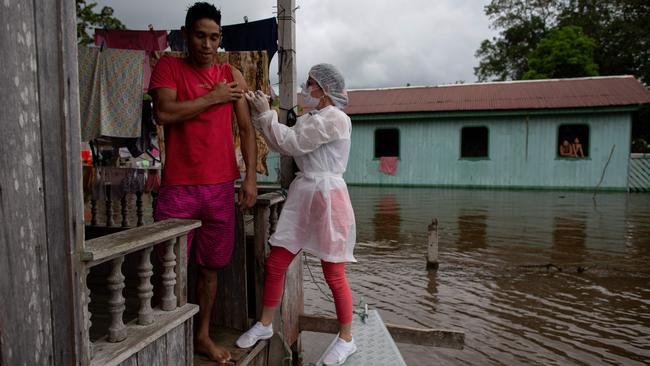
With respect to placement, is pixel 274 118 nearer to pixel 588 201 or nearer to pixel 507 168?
pixel 588 201

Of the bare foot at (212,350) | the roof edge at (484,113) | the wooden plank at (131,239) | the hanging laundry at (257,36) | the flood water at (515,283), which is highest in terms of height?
the roof edge at (484,113)

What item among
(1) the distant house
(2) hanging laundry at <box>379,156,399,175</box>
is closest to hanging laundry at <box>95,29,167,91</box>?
(1) the distant house

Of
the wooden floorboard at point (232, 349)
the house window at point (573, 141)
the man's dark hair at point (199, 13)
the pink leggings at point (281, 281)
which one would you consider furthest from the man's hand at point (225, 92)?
the house window at point (573, 141)

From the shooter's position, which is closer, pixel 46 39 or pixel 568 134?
pixel 46 39

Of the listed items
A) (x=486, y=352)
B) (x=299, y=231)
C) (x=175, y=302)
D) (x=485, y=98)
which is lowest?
(x=486, y=352)

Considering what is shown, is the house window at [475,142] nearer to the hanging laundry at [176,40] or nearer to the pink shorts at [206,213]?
the hanging laundry at [176,40]

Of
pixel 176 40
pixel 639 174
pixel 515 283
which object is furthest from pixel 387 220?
pixel 639 174

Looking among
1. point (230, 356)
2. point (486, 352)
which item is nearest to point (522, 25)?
point (486, 352)

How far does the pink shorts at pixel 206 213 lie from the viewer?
2674 mm

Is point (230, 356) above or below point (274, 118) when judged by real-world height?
below

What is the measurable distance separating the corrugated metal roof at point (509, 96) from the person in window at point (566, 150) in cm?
153

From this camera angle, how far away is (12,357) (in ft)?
4.98

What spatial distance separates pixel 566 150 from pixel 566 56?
377 inches

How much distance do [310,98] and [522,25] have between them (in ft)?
110
